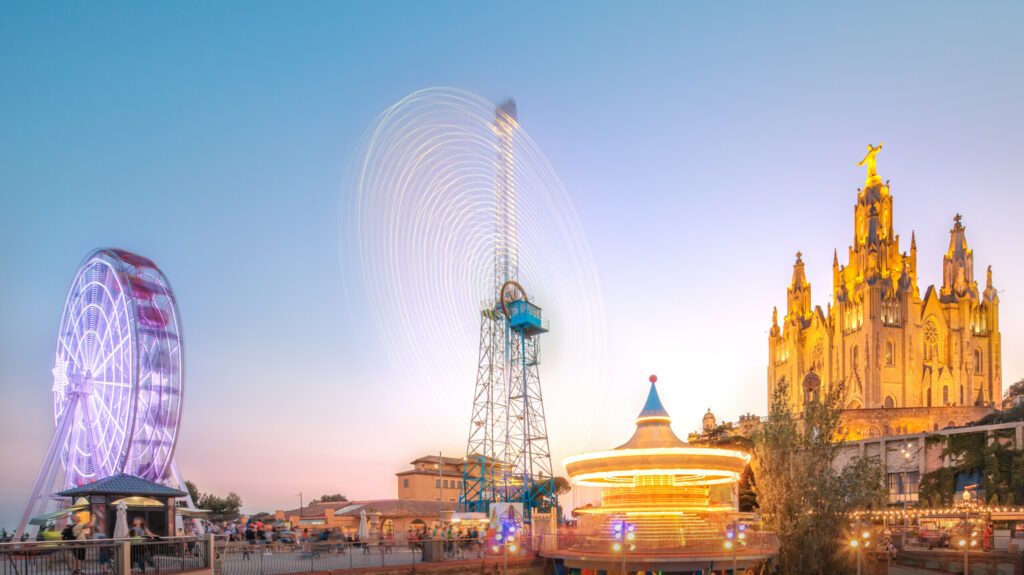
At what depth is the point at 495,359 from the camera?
237 ft

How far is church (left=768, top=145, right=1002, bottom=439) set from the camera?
98188 millimetres

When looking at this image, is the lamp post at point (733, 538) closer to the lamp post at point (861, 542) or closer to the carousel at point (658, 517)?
the carousel at point (658, 517)

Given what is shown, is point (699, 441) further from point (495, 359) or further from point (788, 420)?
point (788, 420)

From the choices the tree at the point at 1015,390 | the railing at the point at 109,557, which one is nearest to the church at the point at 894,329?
the tree at the point at 1015,390

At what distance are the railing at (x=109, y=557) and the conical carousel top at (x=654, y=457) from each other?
1728 cm

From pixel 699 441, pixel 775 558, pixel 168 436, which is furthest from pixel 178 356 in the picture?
pixel 699 441

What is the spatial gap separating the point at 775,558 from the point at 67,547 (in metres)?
28.7

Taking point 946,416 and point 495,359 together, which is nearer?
point 495,359

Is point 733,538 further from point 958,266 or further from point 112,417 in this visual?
point 958,266

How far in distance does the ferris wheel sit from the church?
250 ft

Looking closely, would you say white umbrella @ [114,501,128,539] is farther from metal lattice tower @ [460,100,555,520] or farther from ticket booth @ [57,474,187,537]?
metal lattice tower @ [460,100,555,520]

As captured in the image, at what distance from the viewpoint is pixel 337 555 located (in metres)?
Result: 27.9

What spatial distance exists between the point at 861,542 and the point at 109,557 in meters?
30.1

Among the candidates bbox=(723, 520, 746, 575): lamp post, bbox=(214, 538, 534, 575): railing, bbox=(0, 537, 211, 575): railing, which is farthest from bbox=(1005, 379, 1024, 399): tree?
bbox=(0, 537, 211, 575): railing
